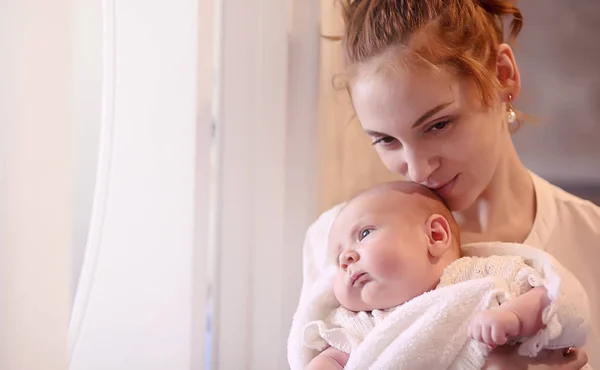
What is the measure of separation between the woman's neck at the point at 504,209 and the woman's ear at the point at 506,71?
131 mm

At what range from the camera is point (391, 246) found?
0.88 m

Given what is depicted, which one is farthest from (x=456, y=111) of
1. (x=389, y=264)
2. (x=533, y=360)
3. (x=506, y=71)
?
(x=533, y=360)

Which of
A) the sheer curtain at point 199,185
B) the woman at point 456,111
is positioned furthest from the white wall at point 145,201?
the woman at point 456,111

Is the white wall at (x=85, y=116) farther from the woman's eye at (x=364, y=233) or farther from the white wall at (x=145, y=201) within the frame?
the woman's eye at (x=364, y=233)

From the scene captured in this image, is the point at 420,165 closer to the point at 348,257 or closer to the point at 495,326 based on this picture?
the point at 348,257

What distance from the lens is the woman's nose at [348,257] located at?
902 mm

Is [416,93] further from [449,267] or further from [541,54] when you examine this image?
[541,54]

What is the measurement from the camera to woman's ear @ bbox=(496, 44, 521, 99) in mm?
988

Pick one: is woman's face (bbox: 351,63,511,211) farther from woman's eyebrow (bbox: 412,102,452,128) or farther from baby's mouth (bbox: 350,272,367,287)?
baby's mouth (bbox: 350,272,367,287)

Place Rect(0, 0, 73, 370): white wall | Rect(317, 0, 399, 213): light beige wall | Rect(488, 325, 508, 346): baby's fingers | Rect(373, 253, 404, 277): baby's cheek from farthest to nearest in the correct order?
Rect(317, 0, 399, 213): light beige wall < Rect(373, 253, 404, 277): baby's cheek < Rect(488, 325, 508, 346): baby's fingers < Rect(0, 0, 73, 370): white wall

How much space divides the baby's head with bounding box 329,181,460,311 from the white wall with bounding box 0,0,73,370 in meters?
0.38

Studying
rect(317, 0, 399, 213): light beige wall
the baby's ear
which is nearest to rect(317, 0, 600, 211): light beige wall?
rect(317, 0, 399, 213): light beige wall

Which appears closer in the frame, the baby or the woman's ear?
the baby

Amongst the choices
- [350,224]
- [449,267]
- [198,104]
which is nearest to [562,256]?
[449,267]
